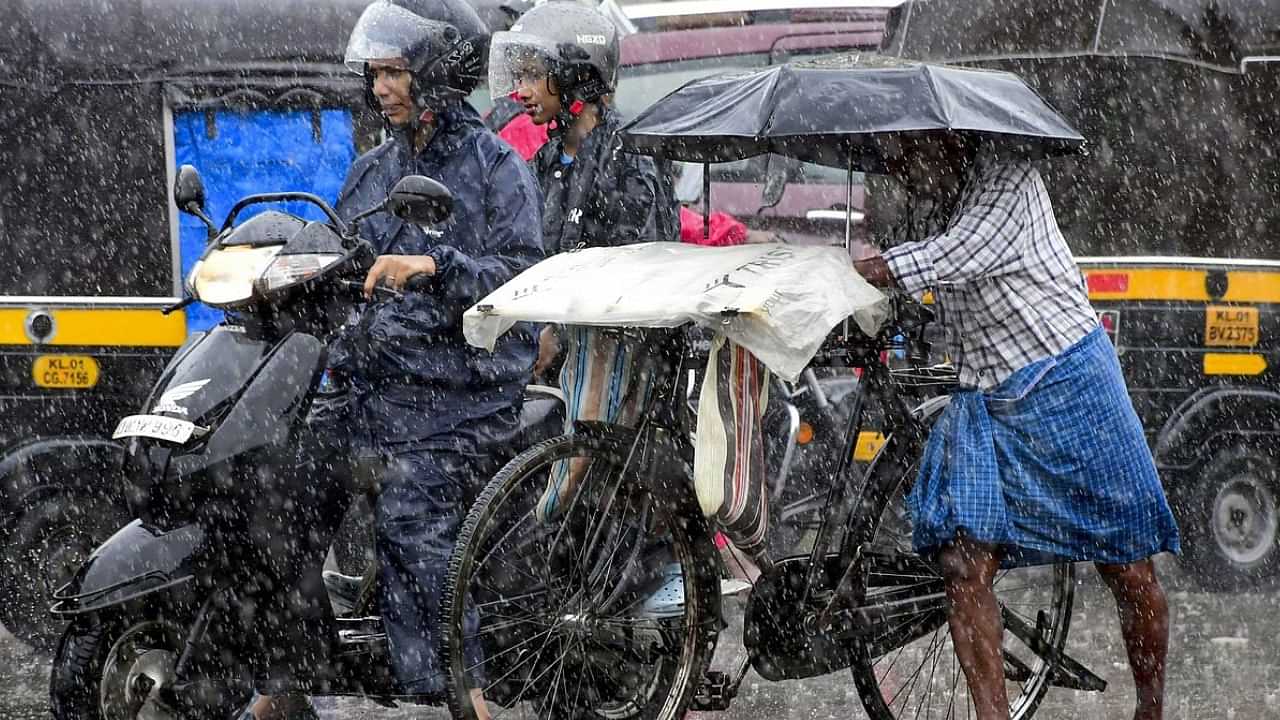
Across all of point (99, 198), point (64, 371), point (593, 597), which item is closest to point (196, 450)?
point (593, 597)

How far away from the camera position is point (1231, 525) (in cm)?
772

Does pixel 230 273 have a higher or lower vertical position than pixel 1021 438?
higher

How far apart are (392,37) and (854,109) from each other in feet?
4.21

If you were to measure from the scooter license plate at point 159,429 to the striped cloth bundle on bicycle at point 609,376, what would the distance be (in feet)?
3.33

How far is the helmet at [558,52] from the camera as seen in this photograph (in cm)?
513

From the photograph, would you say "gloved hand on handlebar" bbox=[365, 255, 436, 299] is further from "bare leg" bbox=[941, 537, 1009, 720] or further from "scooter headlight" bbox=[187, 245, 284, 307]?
"bare leg" bbox=[941, 537, 1009, 720]

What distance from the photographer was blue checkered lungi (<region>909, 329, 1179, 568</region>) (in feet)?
13.8

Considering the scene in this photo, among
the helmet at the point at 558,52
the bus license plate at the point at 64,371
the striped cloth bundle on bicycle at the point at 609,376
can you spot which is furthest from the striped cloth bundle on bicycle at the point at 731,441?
the bus license plate at the point at 64,371

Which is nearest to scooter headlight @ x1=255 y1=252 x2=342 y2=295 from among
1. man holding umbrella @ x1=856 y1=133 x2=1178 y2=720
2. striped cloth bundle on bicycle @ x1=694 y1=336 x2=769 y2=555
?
striped cloth bundle on bicycle @ x1=694 y1=336 x2=769 y2=555

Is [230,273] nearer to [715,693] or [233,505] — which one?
[233,505]

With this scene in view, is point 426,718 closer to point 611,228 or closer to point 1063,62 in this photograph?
point 611,228

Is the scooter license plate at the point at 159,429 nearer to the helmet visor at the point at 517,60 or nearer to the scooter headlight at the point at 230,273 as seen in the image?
the scooter headlight at the point at 230,273

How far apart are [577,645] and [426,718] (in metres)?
1.45

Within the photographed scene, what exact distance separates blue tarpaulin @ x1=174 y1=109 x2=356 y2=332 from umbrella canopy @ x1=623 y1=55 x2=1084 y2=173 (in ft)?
9.15
